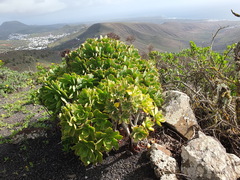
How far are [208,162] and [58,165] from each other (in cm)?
266

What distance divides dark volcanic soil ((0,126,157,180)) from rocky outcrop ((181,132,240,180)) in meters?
0.64

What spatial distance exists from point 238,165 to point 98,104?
2.40m

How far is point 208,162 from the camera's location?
2.63m

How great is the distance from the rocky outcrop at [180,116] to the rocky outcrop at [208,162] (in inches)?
23.2

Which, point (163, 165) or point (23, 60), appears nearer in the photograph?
point (163, 165)

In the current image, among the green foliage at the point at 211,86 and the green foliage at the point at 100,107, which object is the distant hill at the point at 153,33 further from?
the green foliage at the point at 100,107

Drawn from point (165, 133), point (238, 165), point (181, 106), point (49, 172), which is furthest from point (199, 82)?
point (49, 172)

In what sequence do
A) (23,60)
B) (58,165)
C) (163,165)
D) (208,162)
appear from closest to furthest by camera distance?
(208,162) → (163,165) → (58,165) → (23,60)

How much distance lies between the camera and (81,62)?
402cm

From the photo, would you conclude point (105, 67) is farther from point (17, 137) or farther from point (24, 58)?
point (24, 58)

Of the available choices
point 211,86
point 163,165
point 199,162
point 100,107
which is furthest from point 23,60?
point 199,162

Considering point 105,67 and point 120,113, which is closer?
point 120,113

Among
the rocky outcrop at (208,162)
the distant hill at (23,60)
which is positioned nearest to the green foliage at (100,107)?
the rocky outcrop at (208,162)

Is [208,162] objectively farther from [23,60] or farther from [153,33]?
[153,33]
